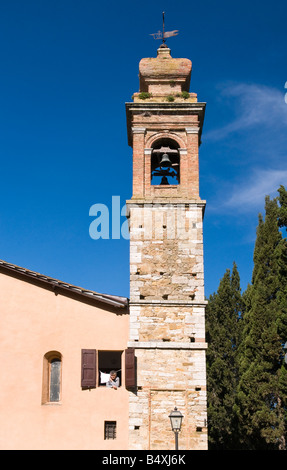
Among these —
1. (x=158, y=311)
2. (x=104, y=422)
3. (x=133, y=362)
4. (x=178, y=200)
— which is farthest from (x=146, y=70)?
(x=104, y=422)

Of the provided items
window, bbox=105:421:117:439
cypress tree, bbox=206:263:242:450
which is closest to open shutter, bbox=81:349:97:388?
window, bbox=105:421:117:439

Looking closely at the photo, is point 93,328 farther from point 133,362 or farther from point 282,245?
point 282,245

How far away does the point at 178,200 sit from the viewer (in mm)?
16531

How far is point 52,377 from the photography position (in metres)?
15.1

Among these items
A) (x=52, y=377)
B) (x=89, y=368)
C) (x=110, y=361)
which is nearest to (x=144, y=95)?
(x=110, y=361)

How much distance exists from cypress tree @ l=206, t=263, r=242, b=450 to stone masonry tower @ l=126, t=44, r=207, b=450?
12.6 meters

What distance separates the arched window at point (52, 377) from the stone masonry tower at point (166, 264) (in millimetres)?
2087

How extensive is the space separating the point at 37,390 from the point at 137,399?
2.74 m

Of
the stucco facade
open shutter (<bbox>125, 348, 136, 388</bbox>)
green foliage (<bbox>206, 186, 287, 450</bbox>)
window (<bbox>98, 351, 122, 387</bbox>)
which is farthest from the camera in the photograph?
green foliage (<bbox>206, 186, 287, 450</bbox>)

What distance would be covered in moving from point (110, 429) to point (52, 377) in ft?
7.12

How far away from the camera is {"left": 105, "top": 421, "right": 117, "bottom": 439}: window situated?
14.4 metres

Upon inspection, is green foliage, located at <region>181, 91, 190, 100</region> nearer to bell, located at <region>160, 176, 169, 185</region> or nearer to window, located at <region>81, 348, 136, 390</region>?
bell, located at <region>160, 176, 169, 185</region>

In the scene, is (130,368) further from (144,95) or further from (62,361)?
(144,95)
